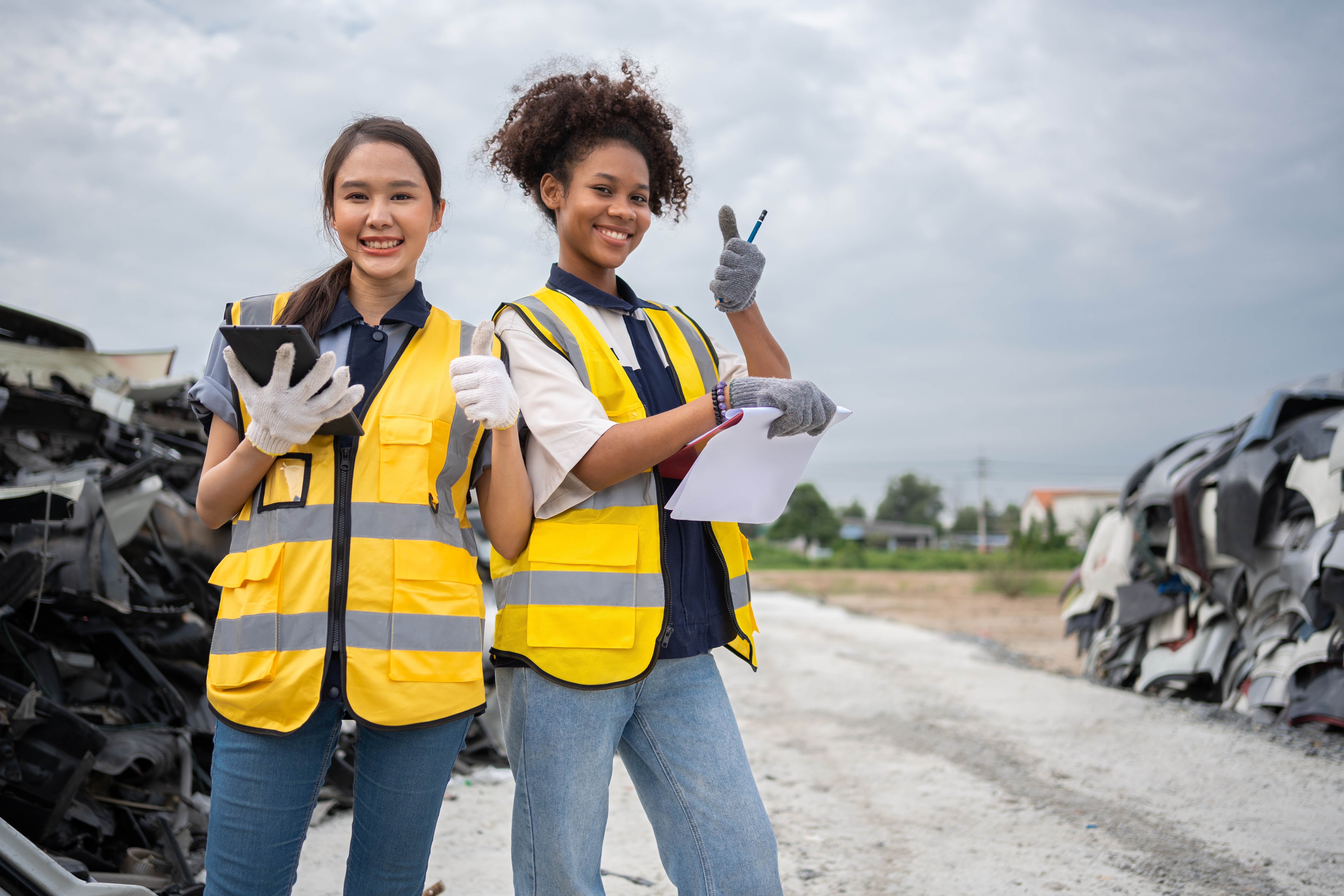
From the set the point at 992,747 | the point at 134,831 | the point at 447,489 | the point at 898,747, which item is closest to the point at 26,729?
the point at 134,831

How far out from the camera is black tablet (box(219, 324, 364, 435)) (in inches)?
59.2

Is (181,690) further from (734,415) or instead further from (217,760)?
(734,415)

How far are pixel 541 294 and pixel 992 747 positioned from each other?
465 cm

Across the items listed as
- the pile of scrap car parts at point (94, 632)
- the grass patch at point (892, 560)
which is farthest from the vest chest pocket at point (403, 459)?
the grass patch at point (892, 560)

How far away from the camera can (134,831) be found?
3072mm

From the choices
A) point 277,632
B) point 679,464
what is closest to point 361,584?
point 277,632

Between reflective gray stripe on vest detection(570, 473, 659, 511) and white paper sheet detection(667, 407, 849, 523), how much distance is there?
5 centimetres

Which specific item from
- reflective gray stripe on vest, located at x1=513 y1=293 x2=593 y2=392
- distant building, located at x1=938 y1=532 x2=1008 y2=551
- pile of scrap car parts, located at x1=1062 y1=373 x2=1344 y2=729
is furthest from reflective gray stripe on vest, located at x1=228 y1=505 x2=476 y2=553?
distant building, located at x1=938 y1=532 x2=1008 y2=551

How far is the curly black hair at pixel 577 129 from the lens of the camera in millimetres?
1976

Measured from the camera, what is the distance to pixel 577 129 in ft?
6.52

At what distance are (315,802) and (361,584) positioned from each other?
42cm

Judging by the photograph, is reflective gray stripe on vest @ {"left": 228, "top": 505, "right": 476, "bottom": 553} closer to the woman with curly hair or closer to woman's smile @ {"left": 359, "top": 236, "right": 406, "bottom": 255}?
the woman with curly hair

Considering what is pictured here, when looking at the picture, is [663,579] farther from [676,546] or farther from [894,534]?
[894,534]

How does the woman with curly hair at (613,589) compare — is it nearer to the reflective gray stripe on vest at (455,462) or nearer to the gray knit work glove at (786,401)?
the gray knit work glove at (786,401)
